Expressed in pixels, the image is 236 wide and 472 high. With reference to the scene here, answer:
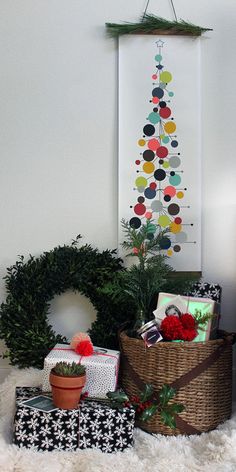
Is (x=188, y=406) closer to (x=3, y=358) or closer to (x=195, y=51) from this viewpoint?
(x=3, y=358)

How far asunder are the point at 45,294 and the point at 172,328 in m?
Result: 0.65

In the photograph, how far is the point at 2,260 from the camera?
2469 millimetres

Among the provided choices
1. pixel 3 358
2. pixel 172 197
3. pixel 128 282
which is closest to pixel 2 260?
pixel 3 358

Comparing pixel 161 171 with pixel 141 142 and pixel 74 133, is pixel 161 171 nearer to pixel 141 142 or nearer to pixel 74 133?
pixel 141 142

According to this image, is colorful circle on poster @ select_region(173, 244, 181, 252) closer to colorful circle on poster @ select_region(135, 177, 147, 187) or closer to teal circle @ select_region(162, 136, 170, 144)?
colorful circle on poster @ select_region(135, 177, 147, 187)

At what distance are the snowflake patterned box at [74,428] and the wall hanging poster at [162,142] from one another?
2.72 feet

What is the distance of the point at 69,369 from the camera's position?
185cm

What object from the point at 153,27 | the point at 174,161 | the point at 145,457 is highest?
the point at 153,27

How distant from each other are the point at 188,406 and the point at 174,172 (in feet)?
3.30

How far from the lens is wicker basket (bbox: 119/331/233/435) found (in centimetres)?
195

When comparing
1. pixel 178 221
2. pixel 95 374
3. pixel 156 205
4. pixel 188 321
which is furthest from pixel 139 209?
pixel 95 374

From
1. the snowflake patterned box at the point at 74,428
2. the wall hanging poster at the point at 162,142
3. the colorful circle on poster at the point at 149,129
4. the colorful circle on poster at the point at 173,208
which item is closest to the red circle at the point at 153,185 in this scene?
the wall hanging poster at the point at 162,142

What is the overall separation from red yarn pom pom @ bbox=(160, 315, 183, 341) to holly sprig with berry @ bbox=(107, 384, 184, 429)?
17 cm

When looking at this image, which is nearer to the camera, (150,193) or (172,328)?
(172,328)
